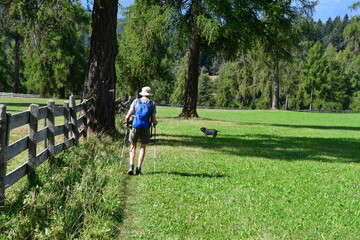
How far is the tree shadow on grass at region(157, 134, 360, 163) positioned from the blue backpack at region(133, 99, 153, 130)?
447 centimetres

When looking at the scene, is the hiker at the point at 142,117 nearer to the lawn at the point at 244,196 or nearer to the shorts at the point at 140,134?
the shorts at the point at 140,134

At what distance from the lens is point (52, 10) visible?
42.7 ft

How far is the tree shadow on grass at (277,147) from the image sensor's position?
12.3 meters

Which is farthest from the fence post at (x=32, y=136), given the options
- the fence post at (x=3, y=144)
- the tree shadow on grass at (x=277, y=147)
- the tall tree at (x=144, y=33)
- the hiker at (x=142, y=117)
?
the tall tree at (x=144, y=33)

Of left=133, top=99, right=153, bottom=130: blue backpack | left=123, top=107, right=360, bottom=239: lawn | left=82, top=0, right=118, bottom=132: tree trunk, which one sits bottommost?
left=123, top=107, right=360, bottom=239: lawn

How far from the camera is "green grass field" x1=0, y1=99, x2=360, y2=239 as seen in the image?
17.1 ft

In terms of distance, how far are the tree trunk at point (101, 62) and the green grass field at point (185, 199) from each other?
7.42 ft

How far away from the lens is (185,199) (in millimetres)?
6852

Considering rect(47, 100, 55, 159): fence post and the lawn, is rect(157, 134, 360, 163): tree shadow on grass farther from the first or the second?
rect(47, 100, 55, 159): fence post

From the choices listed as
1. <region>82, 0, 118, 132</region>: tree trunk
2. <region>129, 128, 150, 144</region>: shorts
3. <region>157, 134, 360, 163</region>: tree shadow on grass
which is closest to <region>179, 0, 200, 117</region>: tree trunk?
<region>157, 134, 360, 163</region>: tree shadow on grass

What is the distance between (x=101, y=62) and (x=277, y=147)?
677 cm

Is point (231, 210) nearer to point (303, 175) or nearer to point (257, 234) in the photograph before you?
point (257, 234)

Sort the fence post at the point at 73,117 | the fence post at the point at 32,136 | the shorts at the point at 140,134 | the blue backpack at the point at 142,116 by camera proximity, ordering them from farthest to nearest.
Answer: the fence post at the point at 73,117, the shorts at the point at 140,134, the blue backpack at the point at 142,116, the fence post at the point at 32,136

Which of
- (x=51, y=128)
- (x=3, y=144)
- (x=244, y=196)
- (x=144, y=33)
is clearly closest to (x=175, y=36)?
(x=144, y=33)
